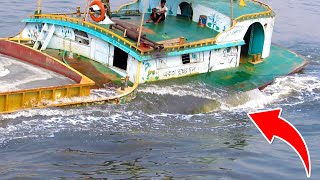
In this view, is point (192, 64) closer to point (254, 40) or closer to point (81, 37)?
point (81, 37)

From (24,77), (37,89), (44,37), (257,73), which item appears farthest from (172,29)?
(37,89)

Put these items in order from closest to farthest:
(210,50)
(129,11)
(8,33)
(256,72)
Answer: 1. (210,50)
2. (256,72)
3. (129,11)
4. (8,33)

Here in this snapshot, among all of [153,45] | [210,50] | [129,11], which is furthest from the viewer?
[129,11]

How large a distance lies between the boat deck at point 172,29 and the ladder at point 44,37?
220 centimetres

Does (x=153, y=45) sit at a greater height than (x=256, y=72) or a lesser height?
greater

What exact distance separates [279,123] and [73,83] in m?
6.77

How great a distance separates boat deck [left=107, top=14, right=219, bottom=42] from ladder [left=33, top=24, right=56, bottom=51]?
2.20 m

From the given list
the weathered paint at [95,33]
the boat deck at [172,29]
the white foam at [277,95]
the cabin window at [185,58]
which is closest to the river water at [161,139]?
the white foam at [277,95]

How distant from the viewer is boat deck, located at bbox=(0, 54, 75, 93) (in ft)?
50.2

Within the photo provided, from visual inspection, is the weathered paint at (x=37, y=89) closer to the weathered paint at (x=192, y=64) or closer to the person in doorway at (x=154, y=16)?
the weathered paint at (x=192, y=64)

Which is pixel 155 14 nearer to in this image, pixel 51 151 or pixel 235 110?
pixel 235 110

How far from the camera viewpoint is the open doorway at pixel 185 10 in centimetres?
2183

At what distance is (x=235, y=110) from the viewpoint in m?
17.8

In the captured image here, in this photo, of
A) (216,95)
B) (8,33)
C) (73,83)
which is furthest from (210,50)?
(8,33)
